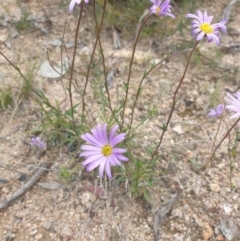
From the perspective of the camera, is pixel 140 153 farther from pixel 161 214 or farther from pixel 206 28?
pixel 206 28

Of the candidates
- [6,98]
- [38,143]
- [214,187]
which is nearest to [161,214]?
[214,187]

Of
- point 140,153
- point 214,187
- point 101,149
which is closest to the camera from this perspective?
point 101,149

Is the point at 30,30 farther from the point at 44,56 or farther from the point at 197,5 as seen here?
the point at 197,5

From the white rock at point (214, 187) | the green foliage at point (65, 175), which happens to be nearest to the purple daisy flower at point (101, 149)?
the green foliage at point (65, 175)

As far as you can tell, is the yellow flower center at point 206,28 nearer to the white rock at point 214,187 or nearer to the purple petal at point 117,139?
the purple petal at point 117,139

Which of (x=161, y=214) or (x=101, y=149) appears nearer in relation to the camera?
(x=101, y=149)

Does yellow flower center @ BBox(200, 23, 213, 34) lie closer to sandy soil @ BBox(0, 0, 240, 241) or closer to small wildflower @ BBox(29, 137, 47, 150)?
sandy soil @ BBox(0, 0, 240, 241)
